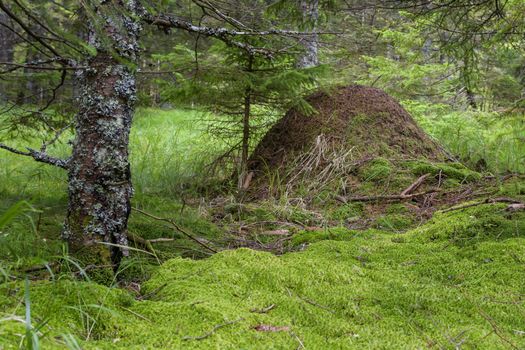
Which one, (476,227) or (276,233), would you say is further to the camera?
(276,233)

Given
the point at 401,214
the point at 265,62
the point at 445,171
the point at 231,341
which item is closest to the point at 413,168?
the point at 445,171

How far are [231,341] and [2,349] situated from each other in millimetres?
759

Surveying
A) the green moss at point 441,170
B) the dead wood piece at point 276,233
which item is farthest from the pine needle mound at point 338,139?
the dead wood piece at point 276,233

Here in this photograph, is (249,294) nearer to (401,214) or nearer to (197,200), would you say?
(401,214)

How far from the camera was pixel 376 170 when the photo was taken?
509 cm

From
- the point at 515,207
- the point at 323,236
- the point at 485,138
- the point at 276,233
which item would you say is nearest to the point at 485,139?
the point at 485,138

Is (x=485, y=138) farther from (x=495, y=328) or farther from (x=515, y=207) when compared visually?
(x=495, y=328)

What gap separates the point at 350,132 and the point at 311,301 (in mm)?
3718

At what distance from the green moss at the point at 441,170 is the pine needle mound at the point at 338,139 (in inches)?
11.6

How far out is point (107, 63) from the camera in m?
2.59

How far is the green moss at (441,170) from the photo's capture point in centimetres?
499

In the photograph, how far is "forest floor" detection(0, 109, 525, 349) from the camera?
70.1 inches

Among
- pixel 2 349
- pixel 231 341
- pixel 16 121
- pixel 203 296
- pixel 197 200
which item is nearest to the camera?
pixel 2 349

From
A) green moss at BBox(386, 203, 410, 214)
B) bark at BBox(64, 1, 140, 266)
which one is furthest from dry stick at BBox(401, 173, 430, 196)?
bark at BBox(64, 1, 140, 266)
